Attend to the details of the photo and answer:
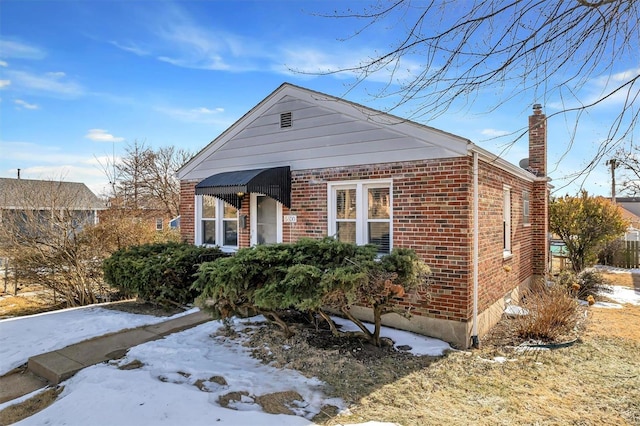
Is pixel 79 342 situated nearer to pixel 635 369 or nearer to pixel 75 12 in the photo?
pixel 75 12

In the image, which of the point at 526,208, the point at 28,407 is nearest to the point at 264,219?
the point at 28,407

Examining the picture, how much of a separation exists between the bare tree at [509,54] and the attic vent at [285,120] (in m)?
4.30

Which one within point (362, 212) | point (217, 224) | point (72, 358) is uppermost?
point (362, 212)

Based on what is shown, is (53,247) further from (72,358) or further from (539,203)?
(539,203)

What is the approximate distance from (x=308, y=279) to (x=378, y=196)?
2833mm

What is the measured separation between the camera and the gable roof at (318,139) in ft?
21.4

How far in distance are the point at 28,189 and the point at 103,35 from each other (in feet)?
22.5

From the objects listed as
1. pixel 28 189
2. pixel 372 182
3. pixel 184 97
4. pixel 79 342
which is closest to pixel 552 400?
pixel 372 182

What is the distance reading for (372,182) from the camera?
23.4 feet

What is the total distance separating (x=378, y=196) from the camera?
7.15 meters

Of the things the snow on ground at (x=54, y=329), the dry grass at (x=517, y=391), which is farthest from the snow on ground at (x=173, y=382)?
the dry grass at (x=517, y=391)

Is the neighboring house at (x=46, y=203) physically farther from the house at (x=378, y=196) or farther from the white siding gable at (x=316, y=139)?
the white siding gable at (x=316, y=139)

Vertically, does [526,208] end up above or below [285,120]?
below

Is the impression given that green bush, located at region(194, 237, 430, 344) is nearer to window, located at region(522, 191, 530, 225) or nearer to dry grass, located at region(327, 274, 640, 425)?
dry grass, located at region(327, 274, 640, 425)
